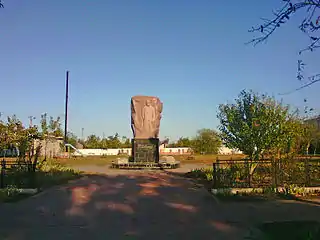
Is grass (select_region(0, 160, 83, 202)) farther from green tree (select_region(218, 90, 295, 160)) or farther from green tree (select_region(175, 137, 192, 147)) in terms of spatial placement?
green tree (select_region(175, 137, 192, 147))

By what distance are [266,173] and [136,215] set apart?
644cm

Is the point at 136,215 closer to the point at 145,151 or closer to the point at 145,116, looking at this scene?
the point at 145,151

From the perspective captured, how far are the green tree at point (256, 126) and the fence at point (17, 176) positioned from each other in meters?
8.44

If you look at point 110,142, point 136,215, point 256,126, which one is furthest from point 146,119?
point 110,142

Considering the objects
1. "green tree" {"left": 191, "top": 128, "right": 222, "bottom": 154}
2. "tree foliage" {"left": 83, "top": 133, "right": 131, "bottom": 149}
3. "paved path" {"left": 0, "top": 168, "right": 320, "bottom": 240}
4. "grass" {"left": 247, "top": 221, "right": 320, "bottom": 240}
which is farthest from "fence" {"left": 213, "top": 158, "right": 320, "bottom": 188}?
"tree foliage" {"left": 83, "top": 133, "right": 131, "bottom": 149}

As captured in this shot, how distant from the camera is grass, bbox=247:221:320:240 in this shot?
6579 mm

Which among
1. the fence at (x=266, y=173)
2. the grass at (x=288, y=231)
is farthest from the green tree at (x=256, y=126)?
the grass at (x=288, y=231)

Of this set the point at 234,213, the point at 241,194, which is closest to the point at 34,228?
the point at 234,213

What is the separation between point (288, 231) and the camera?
7.38 metres

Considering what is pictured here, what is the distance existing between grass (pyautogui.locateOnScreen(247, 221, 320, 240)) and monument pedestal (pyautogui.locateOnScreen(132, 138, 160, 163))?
859 inches

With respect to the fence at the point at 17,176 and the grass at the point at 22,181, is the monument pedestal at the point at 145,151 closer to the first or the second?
the grass at the point at 22,181

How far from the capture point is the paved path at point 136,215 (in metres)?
7.78

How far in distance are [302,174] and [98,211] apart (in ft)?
25.4

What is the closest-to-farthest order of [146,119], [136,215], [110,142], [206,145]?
[136,215]
[146,119]
[206,145]
[110,142]
